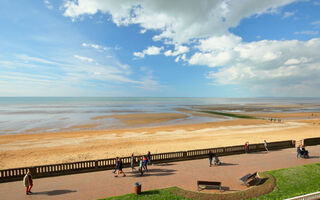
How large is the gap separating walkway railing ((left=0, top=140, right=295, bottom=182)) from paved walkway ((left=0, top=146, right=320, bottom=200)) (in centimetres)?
48

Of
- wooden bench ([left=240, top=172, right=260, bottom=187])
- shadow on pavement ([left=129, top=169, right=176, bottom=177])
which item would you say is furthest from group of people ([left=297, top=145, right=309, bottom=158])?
shadow on pavement ([left=129, top=169, right=176, bottom=177])

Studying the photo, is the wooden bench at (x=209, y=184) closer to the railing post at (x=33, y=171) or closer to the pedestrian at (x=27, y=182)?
the pedestrian at (x=27, y=182)

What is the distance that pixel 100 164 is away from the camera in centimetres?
1284

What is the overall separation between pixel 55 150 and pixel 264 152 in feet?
81.9

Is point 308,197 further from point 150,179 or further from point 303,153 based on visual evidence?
point 303,153

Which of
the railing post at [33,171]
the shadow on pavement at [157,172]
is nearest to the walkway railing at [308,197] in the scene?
the shadow on pavement at [157,172]

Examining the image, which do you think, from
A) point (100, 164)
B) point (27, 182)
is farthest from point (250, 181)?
point (27, 182)

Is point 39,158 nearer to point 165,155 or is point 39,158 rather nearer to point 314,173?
point 165,155

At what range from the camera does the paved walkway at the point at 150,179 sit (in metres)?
9.27

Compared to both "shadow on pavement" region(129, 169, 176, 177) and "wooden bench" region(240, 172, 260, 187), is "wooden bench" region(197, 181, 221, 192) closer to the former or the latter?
"wooden bench" region(240, 172, 260, 187)

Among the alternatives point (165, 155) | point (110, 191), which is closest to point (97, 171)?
point (110, 191)

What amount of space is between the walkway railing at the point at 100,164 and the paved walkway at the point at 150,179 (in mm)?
484

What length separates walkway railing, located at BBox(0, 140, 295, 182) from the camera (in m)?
11.2

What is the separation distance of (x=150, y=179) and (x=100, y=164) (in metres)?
4.42
